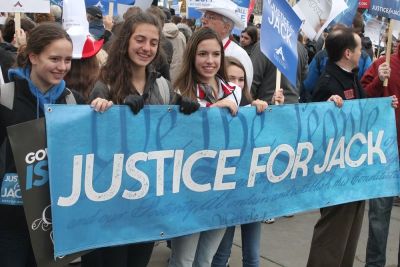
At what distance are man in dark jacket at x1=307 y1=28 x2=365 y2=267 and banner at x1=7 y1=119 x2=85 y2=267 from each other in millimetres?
2039

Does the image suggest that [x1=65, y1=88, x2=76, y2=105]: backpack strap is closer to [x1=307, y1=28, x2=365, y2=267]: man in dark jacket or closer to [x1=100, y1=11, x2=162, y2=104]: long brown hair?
[x1=100, y1=11, x2=162, y2=104]: long brown hair

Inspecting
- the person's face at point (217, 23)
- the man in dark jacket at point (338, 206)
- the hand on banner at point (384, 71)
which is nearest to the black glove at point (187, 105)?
the man in dark jacket at point (338, 206)

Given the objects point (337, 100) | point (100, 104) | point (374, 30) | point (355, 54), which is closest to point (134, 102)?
point (100, 104)

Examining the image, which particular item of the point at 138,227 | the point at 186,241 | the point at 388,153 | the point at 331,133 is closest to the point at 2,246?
the point at 138,227

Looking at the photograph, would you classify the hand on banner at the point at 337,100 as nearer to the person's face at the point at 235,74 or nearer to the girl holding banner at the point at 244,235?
the girl holding banner at the point at 244,235

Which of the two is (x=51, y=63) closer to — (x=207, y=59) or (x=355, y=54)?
(x=207, y=59)

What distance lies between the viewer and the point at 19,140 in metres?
2.62

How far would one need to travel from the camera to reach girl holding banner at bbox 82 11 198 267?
3.01 meters

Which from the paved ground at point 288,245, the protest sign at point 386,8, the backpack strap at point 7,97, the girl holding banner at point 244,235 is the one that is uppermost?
the protest sign at point 386,8

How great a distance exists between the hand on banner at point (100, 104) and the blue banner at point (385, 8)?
8.41ft

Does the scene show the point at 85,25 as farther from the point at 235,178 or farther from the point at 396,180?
Answer: the point at 396,180

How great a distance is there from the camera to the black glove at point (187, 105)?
308 cm

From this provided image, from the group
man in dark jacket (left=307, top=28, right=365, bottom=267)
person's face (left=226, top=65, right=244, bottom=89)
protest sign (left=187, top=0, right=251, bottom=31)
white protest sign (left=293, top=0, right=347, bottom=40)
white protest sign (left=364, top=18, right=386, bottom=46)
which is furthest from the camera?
white protest sign (left=364, top=18, right=386, bottom=46)

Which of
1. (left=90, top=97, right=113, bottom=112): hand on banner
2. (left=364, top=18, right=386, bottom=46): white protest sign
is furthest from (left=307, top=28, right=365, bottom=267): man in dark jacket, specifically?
(left=364, top=18, right=386, bottom=46): white protest sign
